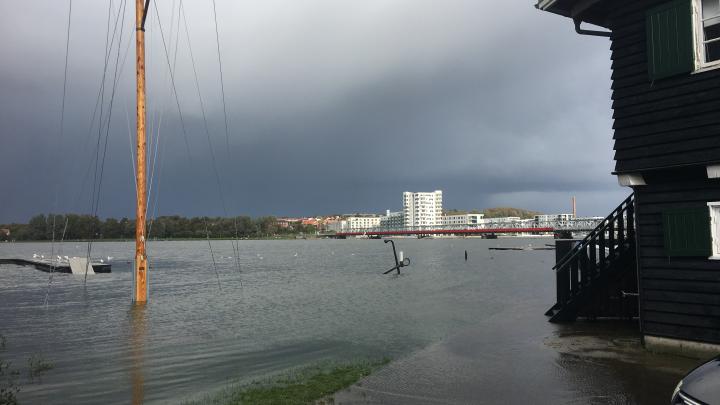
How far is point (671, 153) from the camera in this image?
8.90 meters

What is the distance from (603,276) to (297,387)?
8306 mm

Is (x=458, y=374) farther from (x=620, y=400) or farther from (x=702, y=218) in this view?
(x=702, y=218)

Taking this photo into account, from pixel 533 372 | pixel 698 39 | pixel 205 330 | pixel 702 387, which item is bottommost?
pixel 205 330

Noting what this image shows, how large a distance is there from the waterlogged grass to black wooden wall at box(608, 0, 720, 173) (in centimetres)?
686

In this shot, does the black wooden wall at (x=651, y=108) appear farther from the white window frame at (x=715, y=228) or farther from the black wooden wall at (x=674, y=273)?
the white window frame at (x=715, y=228)

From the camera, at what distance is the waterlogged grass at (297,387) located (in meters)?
7.69

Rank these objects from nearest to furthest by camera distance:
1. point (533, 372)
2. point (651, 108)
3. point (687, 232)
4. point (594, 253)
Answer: point (533, 372)
point (687, 232)
point (651, 108)
point (594, 253)

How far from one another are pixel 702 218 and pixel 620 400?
404cm

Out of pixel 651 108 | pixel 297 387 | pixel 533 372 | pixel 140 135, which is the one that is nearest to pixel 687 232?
pixel 651 108

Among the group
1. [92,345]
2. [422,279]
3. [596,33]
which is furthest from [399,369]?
[422,279]

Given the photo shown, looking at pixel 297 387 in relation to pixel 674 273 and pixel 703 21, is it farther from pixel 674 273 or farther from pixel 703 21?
pixel 703 21

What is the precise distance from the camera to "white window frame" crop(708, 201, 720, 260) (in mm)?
8492

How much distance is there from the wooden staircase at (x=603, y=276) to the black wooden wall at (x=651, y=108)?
290 cm

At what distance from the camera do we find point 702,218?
340 inches
